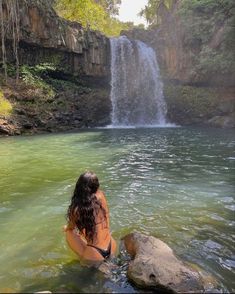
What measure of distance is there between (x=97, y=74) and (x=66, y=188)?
22711 mm

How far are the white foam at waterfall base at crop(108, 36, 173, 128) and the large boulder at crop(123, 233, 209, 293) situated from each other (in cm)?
2501

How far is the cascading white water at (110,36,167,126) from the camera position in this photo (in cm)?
2986

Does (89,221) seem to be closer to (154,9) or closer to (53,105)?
(53,105)

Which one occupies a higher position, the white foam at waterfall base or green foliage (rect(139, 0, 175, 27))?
green foliage (rect(139, 0, 175, 27))

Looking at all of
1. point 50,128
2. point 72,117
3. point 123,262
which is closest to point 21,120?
point 50,128

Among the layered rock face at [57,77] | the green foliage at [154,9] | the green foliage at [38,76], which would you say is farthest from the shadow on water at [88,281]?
the green foliage at [154,9]

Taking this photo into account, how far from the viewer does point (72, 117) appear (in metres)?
26.8

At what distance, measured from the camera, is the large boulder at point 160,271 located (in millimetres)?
3906

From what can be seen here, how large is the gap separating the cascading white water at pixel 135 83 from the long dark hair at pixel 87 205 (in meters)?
25.1

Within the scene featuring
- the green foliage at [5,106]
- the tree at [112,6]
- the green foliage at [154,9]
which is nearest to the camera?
the green foliage at [5,106]

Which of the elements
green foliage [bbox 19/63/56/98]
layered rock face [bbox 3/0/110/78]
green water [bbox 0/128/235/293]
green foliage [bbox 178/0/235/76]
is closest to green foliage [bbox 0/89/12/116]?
green foliage [bbox 19/63/56/98]

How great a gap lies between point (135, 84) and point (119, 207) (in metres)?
24.4

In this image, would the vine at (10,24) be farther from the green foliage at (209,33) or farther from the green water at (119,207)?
the green foliage at (209,33)

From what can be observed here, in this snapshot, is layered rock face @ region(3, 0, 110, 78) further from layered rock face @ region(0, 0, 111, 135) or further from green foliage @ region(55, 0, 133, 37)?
green foliage @ region(55, 0, 133, 37)
